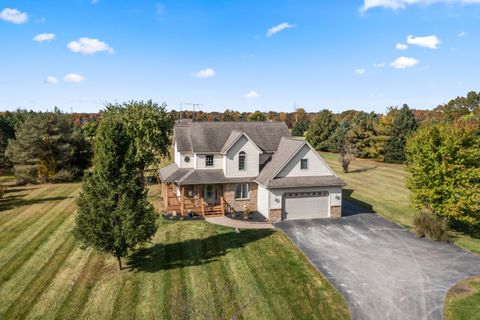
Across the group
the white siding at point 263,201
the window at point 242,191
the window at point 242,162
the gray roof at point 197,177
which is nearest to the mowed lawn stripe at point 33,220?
the gray roof at point 197,177

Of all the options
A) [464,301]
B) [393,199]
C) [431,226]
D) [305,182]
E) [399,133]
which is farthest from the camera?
[399,133]

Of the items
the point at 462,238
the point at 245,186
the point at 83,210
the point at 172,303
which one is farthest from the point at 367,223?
the point at 83,210

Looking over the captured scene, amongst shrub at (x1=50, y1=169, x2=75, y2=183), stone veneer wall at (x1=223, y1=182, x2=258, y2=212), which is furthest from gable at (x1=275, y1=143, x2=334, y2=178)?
shrub at (x1=50, y1=169, x2=75, y2=183)

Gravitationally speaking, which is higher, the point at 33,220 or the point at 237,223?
the point at 237,223

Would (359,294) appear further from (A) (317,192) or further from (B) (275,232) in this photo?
(A) (317,192)

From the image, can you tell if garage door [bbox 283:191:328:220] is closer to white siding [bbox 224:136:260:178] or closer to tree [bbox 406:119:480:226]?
white siding [bbox 224:136:260:178]

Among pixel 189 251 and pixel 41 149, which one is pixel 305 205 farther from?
pixel 41 149

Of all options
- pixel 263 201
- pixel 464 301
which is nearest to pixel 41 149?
pixel 263 201
